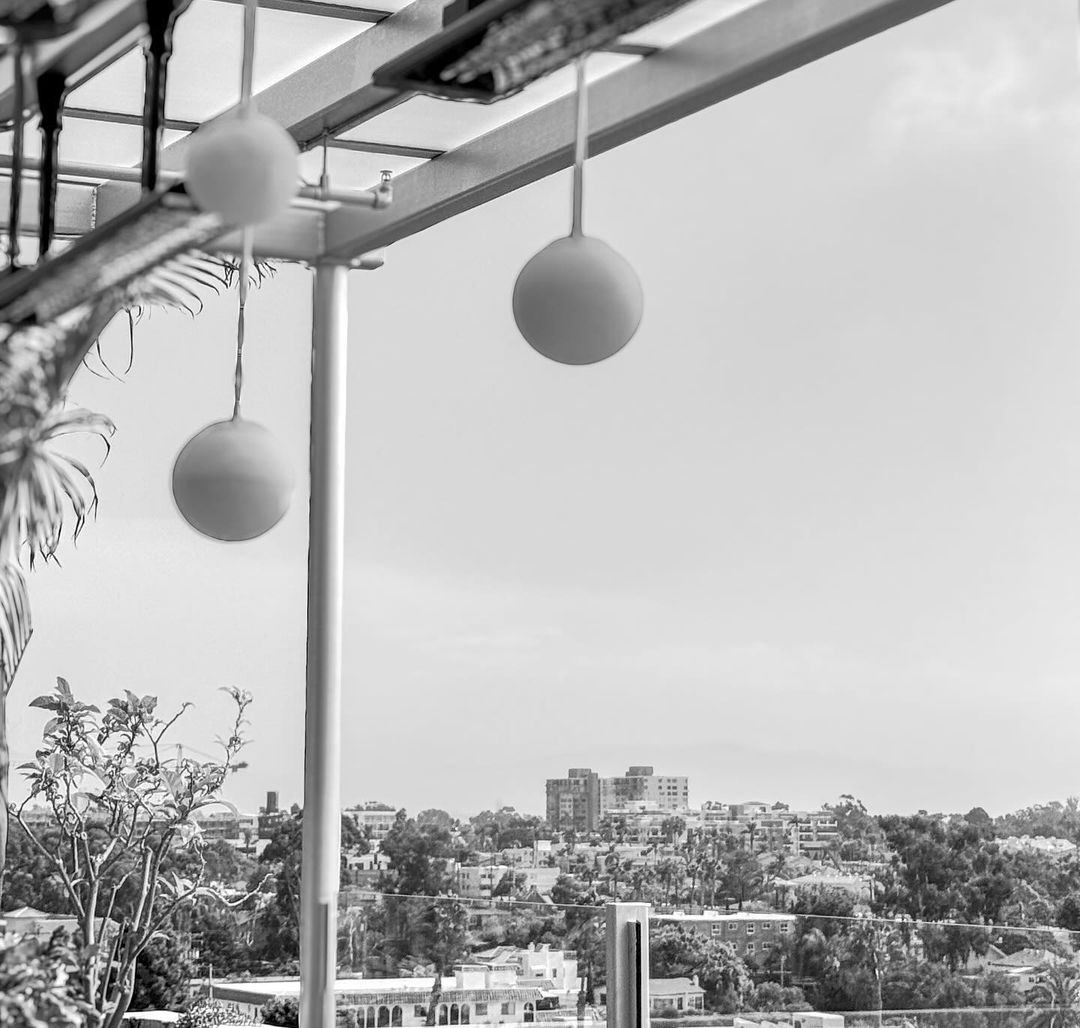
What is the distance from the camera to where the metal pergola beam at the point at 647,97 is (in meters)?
3.46

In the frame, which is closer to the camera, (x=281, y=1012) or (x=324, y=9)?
(x=324, y=9)

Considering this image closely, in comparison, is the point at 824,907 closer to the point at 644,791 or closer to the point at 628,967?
the point at 628,967

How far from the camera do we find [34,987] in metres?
2.94

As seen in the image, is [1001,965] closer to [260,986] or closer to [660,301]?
[260,986]

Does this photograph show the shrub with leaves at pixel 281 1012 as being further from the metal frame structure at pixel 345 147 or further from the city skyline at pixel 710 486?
the city skyline at pixel 710 486

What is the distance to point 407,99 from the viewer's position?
A: 15.2ft

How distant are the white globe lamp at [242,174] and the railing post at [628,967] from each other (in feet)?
11.0

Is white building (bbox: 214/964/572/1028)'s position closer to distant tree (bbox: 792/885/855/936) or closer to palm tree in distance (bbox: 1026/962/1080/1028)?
distant tree (bbox: 792/885/855/936)

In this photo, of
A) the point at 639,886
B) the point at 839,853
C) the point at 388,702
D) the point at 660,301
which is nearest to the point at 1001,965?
the point at 839,853

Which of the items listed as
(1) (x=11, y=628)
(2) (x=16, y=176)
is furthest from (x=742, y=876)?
(2) (x=16, y=176)

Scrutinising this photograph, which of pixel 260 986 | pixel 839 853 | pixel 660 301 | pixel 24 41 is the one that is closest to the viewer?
pixel 24 41

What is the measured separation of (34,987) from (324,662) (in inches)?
105

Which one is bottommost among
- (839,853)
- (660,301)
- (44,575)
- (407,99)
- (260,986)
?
(260,986)

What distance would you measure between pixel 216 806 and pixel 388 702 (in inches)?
46.7
